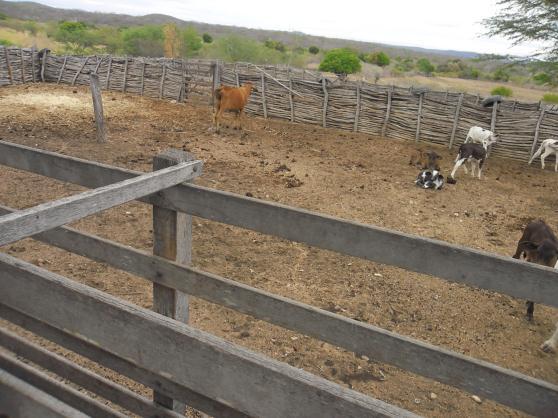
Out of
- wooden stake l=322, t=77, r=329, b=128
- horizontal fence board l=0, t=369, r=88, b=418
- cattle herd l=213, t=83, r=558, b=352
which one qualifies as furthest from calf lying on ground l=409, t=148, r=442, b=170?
horizontal fence board l=0, t=369, r=88, b=418

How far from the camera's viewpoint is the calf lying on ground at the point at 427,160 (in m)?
9.72

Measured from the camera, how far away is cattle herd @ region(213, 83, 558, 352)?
464cm

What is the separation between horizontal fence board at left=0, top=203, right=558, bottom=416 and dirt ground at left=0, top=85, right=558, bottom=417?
1.58m

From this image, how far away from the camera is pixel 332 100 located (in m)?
13.5

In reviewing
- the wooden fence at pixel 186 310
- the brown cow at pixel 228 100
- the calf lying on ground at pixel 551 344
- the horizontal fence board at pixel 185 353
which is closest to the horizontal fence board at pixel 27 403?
the wooden fence at pixel 186 310

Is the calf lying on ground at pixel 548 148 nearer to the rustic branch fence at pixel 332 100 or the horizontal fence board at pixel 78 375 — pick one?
the rustic branch fence at pixel 332 100

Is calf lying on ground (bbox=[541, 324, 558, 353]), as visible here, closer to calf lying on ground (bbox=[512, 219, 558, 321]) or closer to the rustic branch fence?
calf lying on ground (bbox=[512, 219, 558, 321])

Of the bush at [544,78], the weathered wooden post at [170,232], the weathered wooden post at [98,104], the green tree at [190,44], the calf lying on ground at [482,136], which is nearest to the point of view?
the weathered wooden post at [170,232]

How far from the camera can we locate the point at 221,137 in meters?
11.5

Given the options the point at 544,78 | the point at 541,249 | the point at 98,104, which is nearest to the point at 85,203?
the point at 541,249

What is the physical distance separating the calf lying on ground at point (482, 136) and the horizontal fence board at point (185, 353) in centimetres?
1106

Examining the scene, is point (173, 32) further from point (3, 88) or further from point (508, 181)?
point (508, 181)

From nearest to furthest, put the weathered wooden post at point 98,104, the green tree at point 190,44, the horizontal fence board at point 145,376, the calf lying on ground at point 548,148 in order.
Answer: the horizontal fence board at point 145,376 → the weathered wooden post at point 98,104 → the calf lying on ground at point 548,148 → the green tree at point 190,44

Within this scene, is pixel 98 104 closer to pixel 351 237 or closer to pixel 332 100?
pixel 332 100
